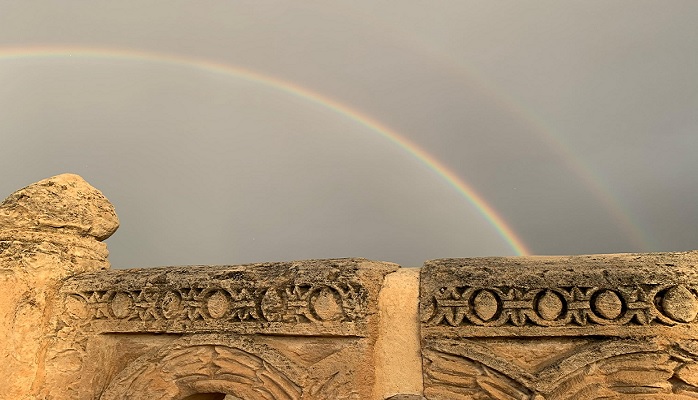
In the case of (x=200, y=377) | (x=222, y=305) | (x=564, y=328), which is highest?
(x=222, y=305)

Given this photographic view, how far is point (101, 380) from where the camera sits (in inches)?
124

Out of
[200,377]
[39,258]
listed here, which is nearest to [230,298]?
[200,377]

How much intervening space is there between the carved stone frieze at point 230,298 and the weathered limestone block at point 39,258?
0.16 metres

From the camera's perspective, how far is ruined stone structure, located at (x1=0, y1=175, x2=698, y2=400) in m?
2.30

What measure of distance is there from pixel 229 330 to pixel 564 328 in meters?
1.77

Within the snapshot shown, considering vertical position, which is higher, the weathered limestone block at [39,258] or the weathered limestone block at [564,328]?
the weathered limestone block at [39,258]

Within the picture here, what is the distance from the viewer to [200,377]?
2895 millimetres

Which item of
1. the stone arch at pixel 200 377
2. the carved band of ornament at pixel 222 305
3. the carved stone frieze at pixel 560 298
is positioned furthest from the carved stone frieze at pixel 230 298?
the carved stone frieze at pixel 560 298

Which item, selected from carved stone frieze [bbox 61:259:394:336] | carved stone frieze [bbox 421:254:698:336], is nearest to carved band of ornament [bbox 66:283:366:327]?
carved stone frieze [bbox 61:259:394:336]

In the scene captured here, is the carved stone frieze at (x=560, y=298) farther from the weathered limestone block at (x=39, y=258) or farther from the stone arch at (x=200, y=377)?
the weathered limestone block at (x=39, y=258)

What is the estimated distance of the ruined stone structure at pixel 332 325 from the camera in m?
2.30

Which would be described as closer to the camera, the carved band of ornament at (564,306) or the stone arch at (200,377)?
the carved band of ornament at (564,306)

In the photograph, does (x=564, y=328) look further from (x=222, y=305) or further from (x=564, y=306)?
(x=222, y=305)

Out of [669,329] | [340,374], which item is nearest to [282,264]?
[340,374]
